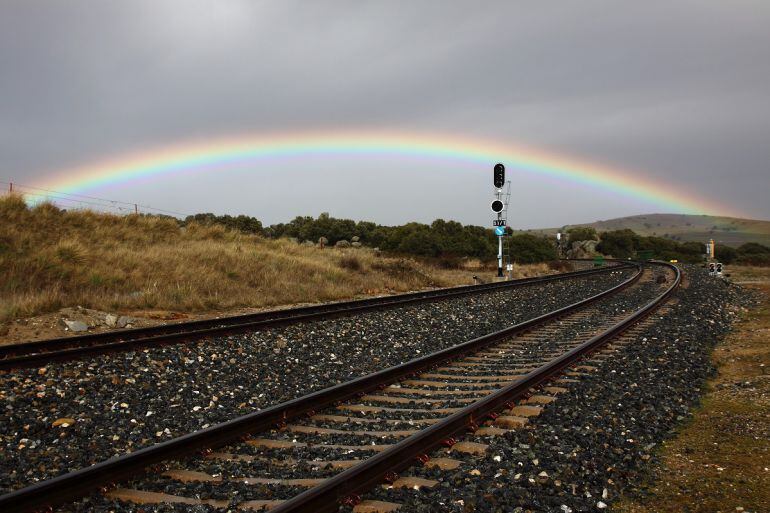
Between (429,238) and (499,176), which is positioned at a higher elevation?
(499,176)

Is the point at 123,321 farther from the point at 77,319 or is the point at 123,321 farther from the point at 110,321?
the point at 77,319

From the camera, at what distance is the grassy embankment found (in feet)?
48.3

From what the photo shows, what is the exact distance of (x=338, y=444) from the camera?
17.4 ft

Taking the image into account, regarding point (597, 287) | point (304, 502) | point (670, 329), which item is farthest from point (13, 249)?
point (597, 287)

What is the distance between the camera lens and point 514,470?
4.40 meters

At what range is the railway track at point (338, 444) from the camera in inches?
161

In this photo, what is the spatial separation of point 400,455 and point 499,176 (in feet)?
81.7

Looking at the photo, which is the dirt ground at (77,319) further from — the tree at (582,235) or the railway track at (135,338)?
the tree at (582,235)

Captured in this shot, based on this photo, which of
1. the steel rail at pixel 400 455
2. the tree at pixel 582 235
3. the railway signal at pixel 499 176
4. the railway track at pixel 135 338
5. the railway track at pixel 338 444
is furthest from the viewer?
the tree at pixel 582 235

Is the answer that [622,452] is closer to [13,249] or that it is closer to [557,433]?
[557,433]

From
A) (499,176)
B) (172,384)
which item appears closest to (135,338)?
(172,384)

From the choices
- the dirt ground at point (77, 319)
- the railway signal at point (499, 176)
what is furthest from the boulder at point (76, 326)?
the railway signal at point (499, 176)

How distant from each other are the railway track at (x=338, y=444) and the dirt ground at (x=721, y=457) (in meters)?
1.45

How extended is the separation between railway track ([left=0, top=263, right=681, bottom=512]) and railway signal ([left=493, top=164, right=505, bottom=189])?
20168mm
